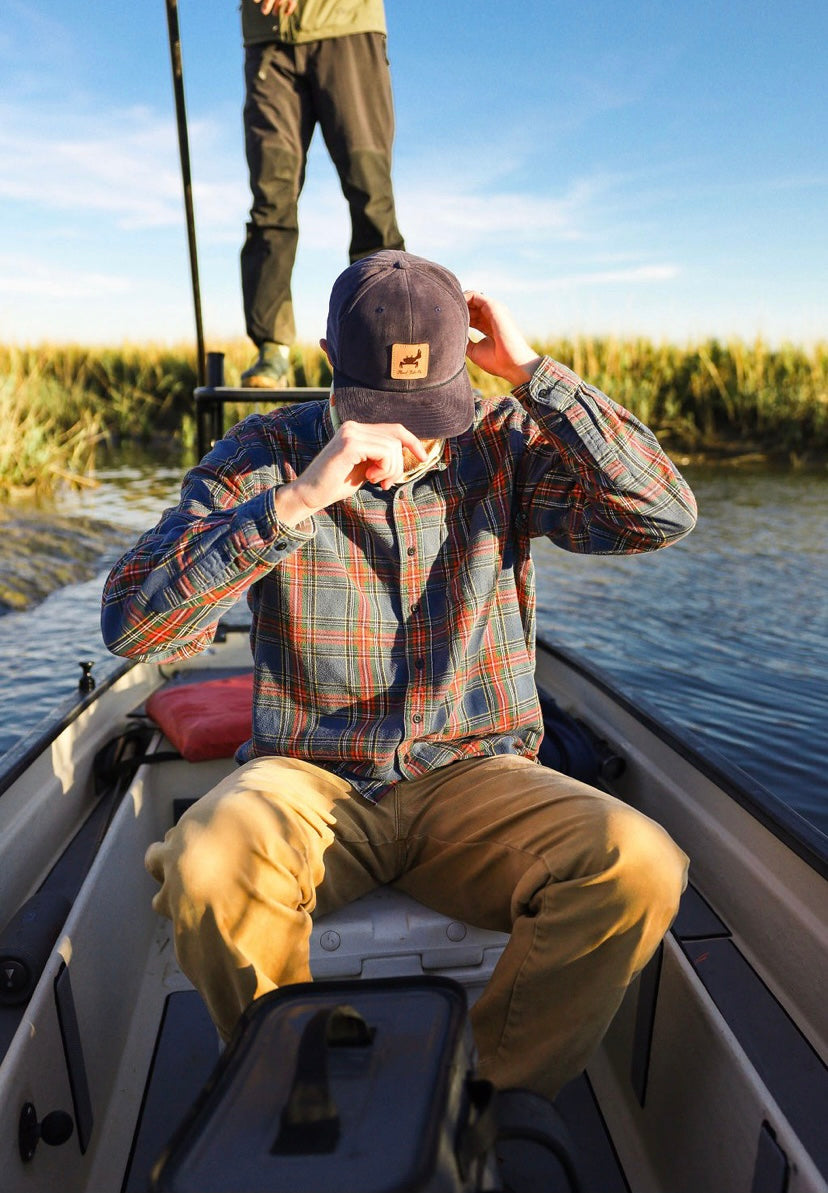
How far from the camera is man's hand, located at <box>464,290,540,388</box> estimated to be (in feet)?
5.95

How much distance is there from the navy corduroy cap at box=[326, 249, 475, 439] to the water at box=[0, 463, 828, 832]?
1.06 metres

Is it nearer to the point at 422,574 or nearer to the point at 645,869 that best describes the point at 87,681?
the point at 422,574

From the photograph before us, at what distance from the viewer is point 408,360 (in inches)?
66.5

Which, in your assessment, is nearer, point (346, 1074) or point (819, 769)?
point (346, 1074)

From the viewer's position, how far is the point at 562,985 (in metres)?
→ 1.47

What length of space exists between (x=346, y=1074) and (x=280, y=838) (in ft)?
Result: 1.50

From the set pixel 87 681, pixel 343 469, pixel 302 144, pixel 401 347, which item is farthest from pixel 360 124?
pixel 343 469

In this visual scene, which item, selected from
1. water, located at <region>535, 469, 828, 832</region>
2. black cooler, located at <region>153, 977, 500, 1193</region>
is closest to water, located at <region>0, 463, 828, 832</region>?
water, located at <region>535, 469, 828, 832</region>

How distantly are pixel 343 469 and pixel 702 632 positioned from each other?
5525mm

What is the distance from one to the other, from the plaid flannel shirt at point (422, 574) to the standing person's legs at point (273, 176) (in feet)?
5.01

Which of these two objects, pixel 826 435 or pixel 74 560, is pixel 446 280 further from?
pixel 826 435

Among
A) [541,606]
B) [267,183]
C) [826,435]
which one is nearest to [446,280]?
[267,183]

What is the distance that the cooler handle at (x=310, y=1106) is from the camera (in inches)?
40.6

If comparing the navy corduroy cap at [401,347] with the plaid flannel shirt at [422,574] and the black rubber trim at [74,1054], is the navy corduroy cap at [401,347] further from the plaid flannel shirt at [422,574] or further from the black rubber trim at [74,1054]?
the black rubber trim at [74,1054]
